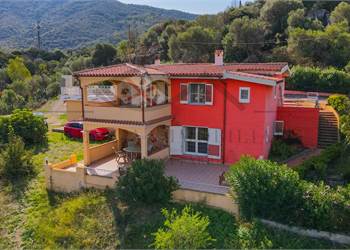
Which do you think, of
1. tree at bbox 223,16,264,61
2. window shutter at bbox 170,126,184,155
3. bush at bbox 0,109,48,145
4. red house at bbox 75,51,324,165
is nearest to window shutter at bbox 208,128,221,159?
red house at bbox 75,51,324,165

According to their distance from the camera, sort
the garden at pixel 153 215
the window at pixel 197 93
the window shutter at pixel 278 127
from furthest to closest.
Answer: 1. the window shutter at pixel 278 127
2. the window at pixel 197 93
3. the garden at pixel 153 215

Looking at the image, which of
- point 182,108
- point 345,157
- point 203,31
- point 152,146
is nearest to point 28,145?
point 152,146

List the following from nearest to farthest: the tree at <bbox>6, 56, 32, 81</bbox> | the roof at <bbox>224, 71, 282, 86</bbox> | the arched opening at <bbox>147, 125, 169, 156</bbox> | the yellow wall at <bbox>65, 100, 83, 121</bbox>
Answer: the roof at <bbox>224, 71, 282, 86</bbox> → the arched opening at <bbox>147, 125, 169, 156</bbox> → the yellow wall at <bbox>65, 100, 83, 121</bbox> → the tree at <bbox>6, 56, 32, 81</bbox>

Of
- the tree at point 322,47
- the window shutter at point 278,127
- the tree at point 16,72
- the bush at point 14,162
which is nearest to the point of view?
the bush at point 14,162

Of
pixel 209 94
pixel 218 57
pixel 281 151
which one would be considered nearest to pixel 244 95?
pixel 209 94

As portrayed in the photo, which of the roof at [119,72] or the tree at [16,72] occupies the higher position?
the roof at [119,72]

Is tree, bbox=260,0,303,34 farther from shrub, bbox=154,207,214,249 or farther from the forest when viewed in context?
shrub, bbox=154,207,214,249

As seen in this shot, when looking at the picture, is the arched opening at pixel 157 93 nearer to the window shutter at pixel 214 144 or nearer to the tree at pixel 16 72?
the window shutter at pixel 214 144

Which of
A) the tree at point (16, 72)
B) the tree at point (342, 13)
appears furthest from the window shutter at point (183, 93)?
the tree at point (16, 72)
